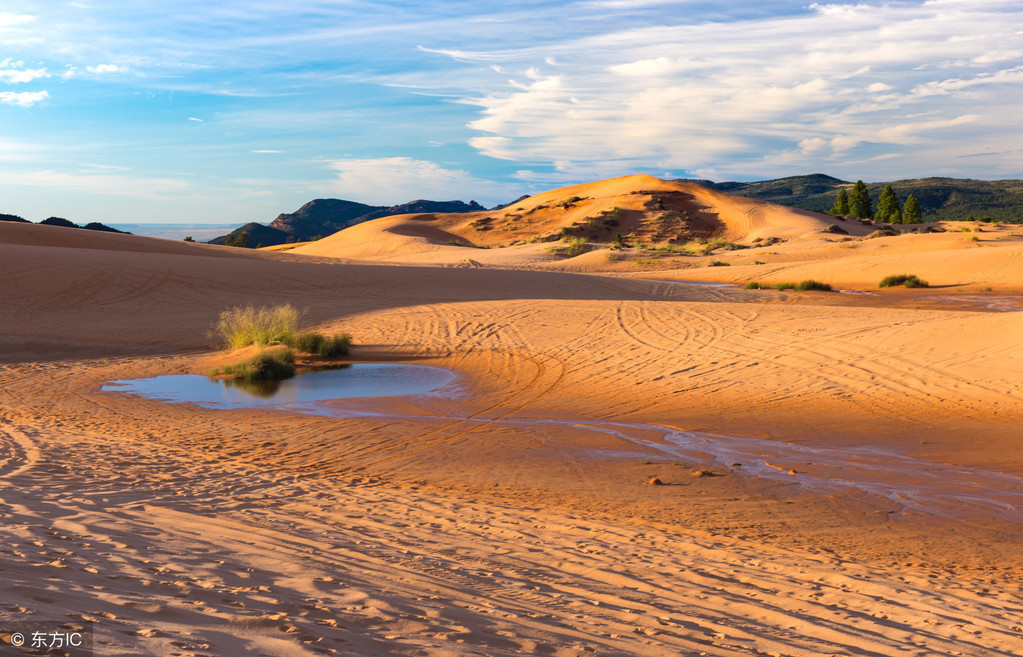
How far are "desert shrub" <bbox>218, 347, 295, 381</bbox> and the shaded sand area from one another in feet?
4.51

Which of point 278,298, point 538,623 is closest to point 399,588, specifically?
point 538,623

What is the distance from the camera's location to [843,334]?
16250 mm

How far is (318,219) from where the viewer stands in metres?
164

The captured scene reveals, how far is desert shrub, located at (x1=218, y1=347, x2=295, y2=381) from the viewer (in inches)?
587

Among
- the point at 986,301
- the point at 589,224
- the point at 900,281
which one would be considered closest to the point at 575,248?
the point at 589,224

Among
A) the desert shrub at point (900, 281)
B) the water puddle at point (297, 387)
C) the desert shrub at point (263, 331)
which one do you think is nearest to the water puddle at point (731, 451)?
the water puddle at point (297, 387)

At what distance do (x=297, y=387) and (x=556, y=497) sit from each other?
7845 millimetres

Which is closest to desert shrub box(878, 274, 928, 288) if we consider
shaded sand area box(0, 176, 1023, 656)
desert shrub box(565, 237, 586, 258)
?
shaded sand area box(0, 176, 1023, 656)

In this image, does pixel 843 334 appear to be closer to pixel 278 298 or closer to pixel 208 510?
pixel 208 510

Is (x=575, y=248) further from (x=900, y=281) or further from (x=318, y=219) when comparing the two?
(x=318, y=219)

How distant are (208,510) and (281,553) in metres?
1.73

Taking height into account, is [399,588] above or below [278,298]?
below

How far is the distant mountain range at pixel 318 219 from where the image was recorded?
416 ft

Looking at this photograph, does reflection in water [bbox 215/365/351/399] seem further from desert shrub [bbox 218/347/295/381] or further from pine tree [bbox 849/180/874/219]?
pine tree [bbox 849/180/874/219]
